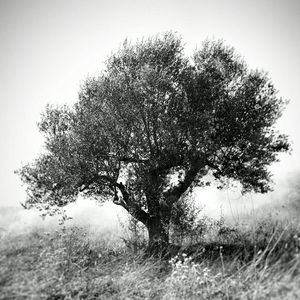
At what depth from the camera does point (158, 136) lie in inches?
646

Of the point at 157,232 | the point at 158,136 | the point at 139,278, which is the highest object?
the point at 158,136

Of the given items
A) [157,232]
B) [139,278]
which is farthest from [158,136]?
[139,278]

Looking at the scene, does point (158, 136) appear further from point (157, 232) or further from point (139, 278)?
point (139, 278)

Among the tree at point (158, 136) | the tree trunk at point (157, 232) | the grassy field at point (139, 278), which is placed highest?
the tree at point (158, 136)

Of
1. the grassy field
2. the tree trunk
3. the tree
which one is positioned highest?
the tree

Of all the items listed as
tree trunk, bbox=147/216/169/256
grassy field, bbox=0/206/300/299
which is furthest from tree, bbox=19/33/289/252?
grassy field, bbox=0/206/300/299

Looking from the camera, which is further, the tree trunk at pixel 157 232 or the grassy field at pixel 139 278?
the tree trunk at pixel 157 232

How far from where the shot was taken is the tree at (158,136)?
15.2 meters

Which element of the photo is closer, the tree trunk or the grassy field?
the grassy field

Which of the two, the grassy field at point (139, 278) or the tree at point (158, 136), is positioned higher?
the tree at point (158, 136)

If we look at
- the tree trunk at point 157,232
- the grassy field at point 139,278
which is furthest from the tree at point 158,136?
the grassy field at point 139,278

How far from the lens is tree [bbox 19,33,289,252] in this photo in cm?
1519

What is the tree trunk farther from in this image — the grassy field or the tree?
the grassy field

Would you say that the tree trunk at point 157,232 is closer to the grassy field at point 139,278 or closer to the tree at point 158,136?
the tree at point 158,136
